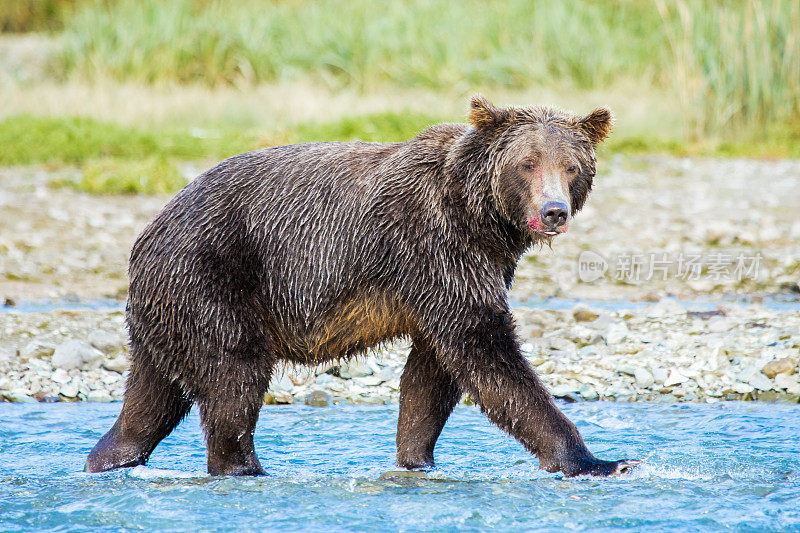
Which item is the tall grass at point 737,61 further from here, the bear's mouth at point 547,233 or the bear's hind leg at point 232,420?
the bear's hind leg at point 232,420

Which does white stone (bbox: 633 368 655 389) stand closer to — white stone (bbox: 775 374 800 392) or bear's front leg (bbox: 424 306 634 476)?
white stone (bbox: 775 374 800 392)

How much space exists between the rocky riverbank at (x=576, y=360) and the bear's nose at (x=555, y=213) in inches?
96.9

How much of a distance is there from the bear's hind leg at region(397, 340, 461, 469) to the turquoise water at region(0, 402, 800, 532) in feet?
0.56

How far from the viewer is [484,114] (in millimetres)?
4945

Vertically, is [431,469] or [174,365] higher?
[174,365]

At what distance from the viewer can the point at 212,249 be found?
5.04 metres

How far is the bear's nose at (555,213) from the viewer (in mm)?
4578

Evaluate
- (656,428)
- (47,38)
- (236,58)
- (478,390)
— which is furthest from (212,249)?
(47,38)

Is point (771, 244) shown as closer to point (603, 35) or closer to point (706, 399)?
point (706, 399)

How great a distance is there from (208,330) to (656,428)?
2.98 metres

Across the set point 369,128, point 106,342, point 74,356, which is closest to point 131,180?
point 369,128

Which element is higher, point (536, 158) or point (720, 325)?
point (536, 158)

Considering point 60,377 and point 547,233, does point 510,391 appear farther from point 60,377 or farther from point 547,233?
point 60,377

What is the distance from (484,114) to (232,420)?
74.9 inches
